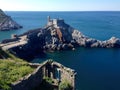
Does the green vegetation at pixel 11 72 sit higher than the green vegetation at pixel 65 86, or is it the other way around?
the green vegetation at pixel 11 72

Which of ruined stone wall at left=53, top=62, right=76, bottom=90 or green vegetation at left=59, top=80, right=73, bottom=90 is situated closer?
green vegetation at left=59, top=80, right=73, bottom=90

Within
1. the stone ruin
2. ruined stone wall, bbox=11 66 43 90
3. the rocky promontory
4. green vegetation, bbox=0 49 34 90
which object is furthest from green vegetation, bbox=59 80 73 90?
the rocky promontory

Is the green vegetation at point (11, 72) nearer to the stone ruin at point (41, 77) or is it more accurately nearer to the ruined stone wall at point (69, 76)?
the stone ruin at point (41, 77)

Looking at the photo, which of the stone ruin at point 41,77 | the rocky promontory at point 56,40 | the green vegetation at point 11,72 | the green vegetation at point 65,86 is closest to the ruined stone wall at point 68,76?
the stone ruin at point 41,77

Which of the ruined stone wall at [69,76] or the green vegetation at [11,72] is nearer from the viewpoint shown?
the green vegetation at [11,72]

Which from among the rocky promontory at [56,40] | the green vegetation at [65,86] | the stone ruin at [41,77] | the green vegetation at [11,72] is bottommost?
the rocky promontory at [56,40]

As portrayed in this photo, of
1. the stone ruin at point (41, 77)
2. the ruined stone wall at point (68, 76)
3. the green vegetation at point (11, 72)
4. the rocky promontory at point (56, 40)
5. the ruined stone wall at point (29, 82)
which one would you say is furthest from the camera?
the rocky promontory at point (56, 40)

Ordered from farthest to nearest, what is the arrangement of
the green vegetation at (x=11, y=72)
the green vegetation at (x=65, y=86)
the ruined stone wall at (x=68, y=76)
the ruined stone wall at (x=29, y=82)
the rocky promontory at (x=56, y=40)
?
the rocky promontory at (x=56, y=40) < the ruined stone wall at (x=68, y=76) < the green vegetation at (x=65, y=86) < the green vegetation at (x=11, y=72) < the ruined stone wall at (x=29, y=82)

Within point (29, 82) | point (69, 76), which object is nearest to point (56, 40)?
point (69, 76)

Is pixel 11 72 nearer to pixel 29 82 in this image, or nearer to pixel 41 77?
pixel 29 82

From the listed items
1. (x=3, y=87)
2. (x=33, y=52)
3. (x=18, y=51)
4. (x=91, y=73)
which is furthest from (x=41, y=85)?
(x=33, y=52)

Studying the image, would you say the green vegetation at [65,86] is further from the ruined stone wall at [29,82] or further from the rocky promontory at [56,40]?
the rocky promontory at [56,40]

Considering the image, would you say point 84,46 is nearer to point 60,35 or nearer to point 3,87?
point 60,35

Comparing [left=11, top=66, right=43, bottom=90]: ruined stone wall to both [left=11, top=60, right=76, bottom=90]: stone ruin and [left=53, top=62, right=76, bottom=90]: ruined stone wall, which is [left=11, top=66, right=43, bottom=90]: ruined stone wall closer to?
[left=11, top=60, right=76, bottom=90]: stone ruin
